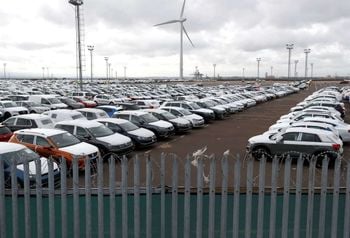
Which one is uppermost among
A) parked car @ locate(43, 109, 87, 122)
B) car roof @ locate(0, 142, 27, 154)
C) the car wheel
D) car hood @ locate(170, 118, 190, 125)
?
car roof @ locate(0, 142, 27, 154)

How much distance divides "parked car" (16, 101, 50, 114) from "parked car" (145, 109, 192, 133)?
441 inches

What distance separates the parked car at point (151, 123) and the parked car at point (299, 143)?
20.3 feet

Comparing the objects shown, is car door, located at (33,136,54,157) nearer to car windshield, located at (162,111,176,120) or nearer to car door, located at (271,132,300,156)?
car door, located at (271,132,300,156)

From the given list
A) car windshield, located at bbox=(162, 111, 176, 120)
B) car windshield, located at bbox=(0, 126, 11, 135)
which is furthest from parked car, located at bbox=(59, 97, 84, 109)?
car windshield, located at bbox=(0, 126, 11, 135)

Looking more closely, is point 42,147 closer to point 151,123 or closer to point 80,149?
point 80,149

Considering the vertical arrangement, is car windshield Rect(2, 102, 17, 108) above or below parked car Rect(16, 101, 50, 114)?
above

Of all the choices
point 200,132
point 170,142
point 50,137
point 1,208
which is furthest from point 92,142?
point 1,208

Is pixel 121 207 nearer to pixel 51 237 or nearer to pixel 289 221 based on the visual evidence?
pixel 51 237

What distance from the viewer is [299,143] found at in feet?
51.6

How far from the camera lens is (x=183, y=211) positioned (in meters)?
Result: 4.84

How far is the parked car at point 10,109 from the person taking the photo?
29.1m

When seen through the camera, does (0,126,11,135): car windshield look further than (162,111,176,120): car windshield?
No

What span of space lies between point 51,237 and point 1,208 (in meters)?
0.72

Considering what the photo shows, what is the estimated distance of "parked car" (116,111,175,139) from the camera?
21.4 metres
